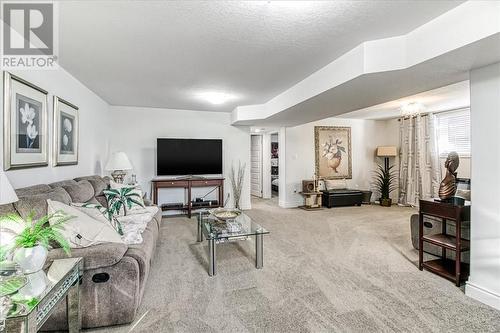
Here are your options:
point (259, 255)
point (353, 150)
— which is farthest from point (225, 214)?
point (353, 150)

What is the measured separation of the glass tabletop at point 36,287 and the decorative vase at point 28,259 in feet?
0.11

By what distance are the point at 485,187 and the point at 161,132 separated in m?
5.14

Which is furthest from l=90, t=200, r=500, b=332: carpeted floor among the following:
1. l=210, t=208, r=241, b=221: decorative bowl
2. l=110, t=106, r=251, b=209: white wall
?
l=110, t=106, r=251, b=209: white wall

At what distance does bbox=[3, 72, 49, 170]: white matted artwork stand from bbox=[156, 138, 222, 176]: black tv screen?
248cm

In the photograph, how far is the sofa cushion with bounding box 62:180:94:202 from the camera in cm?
250

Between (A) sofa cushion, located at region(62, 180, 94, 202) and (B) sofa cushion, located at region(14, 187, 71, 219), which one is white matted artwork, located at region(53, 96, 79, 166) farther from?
(B) sofa cushion, located at region(14, 187, 71, 219)

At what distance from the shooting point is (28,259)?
127 cm

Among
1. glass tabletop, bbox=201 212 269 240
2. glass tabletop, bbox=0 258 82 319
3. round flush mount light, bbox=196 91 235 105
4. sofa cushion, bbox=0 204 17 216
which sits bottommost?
glass tabletop, bbox=201 212 269 240

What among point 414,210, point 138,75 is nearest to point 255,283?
point 138,75

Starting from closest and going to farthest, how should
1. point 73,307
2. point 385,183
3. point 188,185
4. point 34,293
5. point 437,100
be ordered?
point 34,293
point 73,307
point 437,100
point 188,185
point 385,183

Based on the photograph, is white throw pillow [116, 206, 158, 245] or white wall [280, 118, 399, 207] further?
white wall [280, 118, 399, 207]

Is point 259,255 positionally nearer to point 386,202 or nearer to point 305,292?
point 305,292

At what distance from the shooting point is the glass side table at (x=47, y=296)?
1.07m

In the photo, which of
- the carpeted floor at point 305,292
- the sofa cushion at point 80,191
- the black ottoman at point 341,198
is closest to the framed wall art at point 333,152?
the black ottoman at point 341,198
